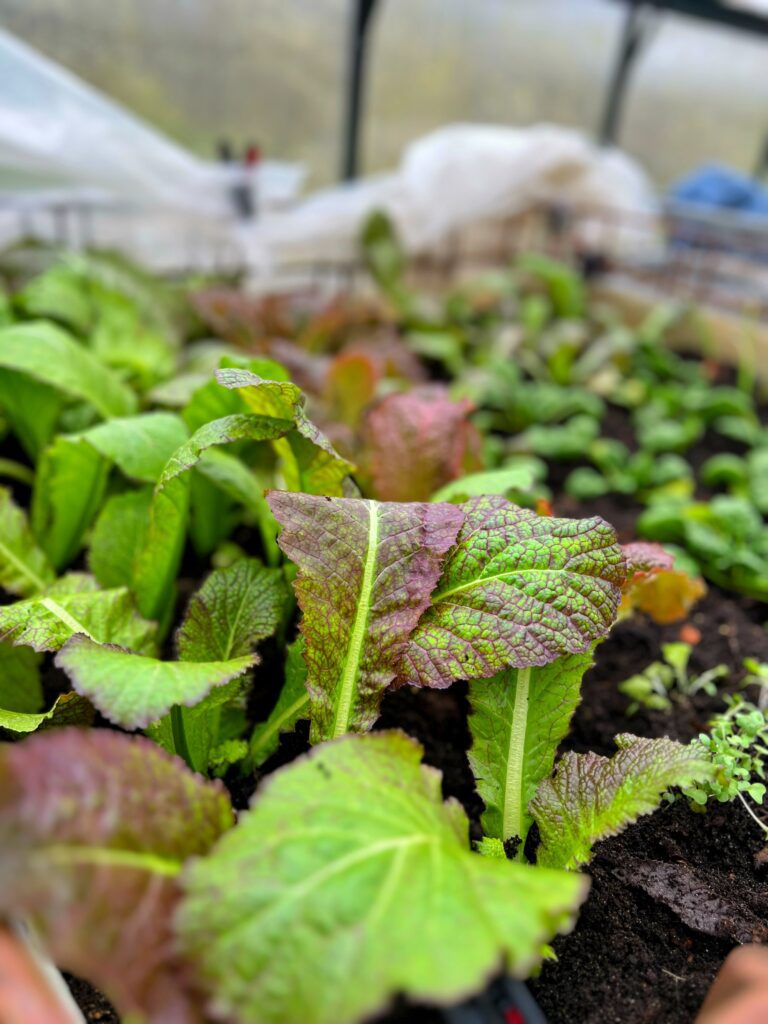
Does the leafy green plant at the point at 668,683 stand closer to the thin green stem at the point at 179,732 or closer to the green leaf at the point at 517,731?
the green leaf at the point at 517,731

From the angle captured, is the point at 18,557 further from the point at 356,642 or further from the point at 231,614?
the point at 356,642

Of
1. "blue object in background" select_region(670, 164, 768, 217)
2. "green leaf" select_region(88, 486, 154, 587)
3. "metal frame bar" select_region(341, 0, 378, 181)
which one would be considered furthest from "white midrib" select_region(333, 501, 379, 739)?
"blue object in background" select_region(670, 164, 768, 217)

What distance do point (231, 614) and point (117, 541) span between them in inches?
9.4

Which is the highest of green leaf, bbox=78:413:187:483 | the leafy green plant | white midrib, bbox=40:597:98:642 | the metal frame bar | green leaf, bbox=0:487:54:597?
the metal frame bar

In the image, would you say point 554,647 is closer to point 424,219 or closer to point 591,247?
point 424,219

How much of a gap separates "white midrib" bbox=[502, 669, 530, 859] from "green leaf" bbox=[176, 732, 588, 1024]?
17cm

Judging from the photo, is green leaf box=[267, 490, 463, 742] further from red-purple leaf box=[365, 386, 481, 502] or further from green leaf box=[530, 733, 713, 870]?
red-purple leaf box=[365, 386, 481, 502]

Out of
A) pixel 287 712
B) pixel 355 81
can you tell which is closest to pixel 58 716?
pixel 287 712

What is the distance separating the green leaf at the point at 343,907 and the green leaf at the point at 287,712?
215 millimetres

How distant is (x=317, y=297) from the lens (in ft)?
7.25

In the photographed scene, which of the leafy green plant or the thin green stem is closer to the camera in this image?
the thin green stem

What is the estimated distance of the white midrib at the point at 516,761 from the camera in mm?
738

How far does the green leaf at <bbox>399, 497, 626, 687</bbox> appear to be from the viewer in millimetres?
700

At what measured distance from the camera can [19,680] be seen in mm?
853
